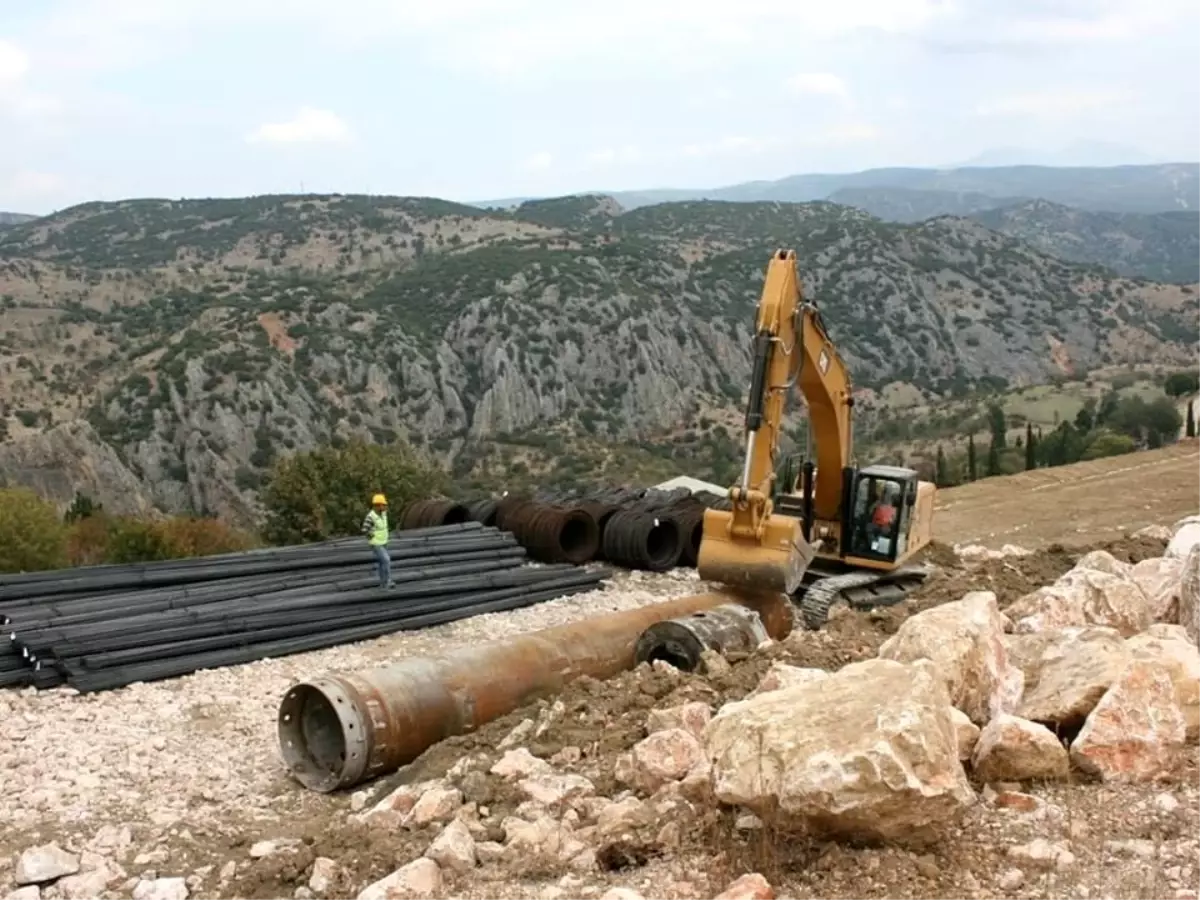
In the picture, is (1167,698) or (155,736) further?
(155,736)

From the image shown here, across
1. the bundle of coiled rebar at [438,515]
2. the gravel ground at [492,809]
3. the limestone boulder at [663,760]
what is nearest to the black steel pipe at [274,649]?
the gravel ground at [492,809]

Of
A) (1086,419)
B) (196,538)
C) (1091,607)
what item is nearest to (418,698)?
(1091,607)

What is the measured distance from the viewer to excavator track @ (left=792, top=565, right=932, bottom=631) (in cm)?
1411

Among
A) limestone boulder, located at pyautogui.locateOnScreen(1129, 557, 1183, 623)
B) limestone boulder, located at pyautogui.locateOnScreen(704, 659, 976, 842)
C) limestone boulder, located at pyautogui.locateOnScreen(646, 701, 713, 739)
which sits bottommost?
limestone boulder, located at pyautogui.locateOnScreen(1129, 557, 1183, 623)

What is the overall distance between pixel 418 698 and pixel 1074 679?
525 centimetres

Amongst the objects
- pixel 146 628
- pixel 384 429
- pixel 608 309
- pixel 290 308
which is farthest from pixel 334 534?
pixel 608 309

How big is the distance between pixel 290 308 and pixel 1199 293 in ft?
325

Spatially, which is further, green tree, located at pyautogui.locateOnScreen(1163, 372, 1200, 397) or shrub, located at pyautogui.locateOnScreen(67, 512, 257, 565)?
green tree, located at pyautogui.locateOnScreen(1163, 372, 1200, 397)

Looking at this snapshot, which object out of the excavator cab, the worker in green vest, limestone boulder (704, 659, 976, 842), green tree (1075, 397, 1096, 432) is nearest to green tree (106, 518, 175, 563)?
the worker in green vest

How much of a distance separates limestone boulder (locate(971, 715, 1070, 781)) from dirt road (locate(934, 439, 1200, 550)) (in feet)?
63.4

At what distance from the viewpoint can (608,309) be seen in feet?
289

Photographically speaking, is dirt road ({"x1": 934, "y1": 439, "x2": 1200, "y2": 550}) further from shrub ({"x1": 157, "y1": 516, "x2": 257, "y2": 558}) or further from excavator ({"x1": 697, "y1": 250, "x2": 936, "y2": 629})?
shrub ({"x1": 157, "y1": 516, "x2": 257, "y2": 558})

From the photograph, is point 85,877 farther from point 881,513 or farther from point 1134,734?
point 881,513

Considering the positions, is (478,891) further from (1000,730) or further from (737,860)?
(1000,730)
